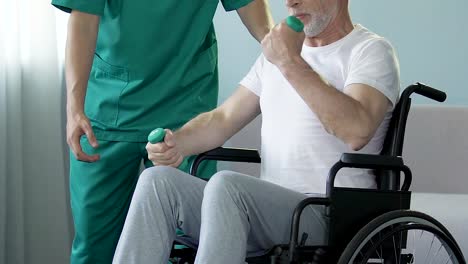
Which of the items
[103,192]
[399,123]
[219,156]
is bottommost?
[103,192]

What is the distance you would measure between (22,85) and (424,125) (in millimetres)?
1327

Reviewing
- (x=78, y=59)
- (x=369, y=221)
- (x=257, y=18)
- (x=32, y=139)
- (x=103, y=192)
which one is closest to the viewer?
(x=369, y=221)

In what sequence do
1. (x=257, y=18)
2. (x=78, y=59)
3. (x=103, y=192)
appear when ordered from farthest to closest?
(x=257, y=18) < (x=103, y=192) < (x=78, y=59)

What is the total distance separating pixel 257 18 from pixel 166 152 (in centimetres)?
62

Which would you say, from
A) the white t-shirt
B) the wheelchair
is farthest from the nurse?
the wheelchair

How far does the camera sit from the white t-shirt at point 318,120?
1.75m

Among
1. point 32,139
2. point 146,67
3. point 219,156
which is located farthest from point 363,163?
point 32,139

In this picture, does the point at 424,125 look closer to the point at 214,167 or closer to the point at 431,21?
the point at 431,21

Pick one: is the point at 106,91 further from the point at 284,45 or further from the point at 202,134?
the point at 284,45

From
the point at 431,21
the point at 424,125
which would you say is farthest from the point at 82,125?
the point at 431,21

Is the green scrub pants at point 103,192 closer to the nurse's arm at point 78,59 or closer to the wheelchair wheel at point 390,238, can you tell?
the nurse's arm at point 78,59

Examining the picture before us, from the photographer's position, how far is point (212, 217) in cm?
154

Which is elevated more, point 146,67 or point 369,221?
point 146,67

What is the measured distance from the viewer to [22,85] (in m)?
2.85
